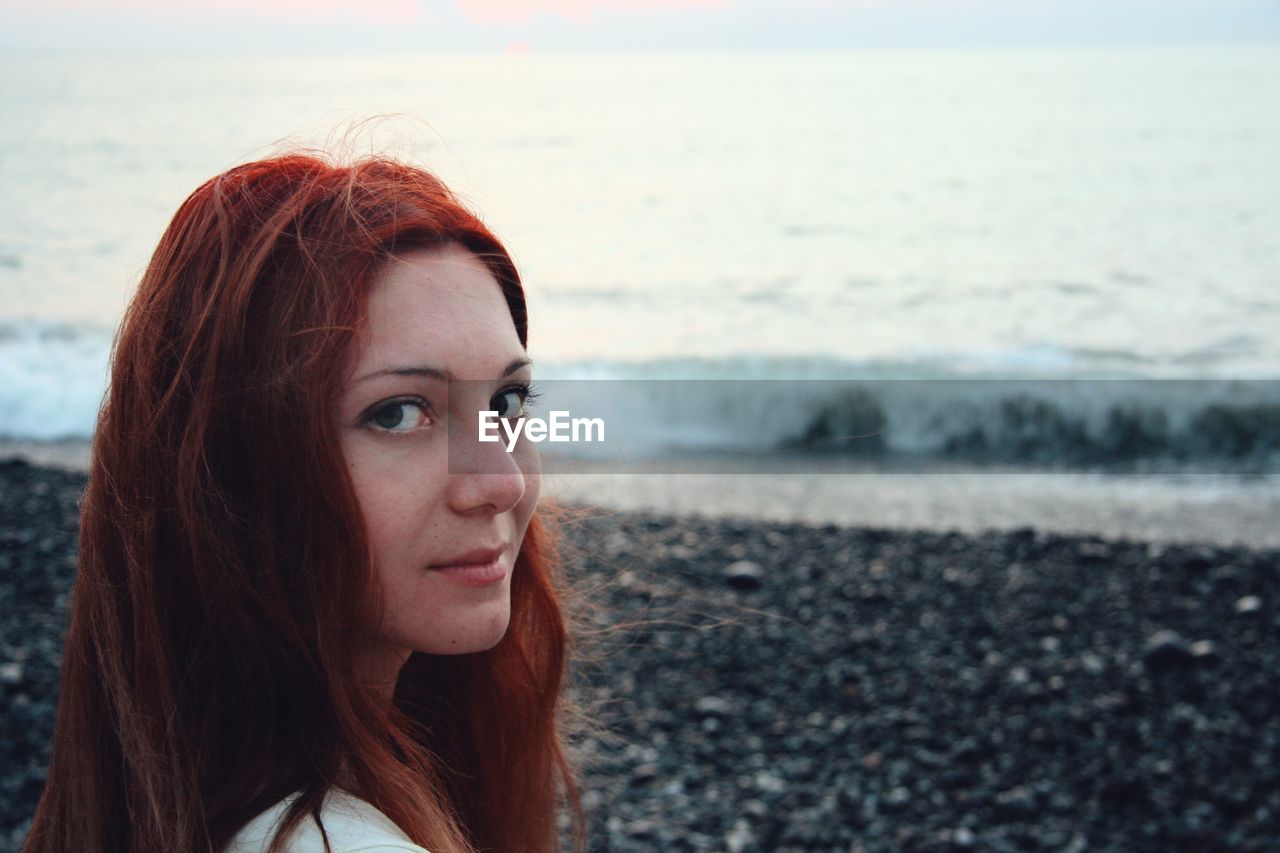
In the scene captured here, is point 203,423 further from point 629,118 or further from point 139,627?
point 629,118

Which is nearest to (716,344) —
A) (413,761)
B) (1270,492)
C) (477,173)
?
(1270,492)

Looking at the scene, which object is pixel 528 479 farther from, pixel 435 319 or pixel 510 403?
pixel 435 319

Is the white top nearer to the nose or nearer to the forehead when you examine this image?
the nose

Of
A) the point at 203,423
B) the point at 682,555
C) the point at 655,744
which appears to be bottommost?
the point at 655,744

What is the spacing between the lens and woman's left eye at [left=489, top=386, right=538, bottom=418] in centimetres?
168

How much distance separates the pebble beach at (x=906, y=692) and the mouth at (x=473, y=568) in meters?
2.08

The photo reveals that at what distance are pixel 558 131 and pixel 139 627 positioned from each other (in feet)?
114

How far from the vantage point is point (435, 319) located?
152 cm

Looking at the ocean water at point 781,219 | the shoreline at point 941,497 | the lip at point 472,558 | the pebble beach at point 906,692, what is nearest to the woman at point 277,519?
the lip at point 472,558

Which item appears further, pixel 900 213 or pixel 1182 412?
pixel 900 213

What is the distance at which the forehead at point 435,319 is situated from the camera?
149 centimetres

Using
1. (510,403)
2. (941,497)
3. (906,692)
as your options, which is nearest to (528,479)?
(510,403)

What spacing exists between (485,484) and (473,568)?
12 cm

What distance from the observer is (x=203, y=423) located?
56.4 inches
